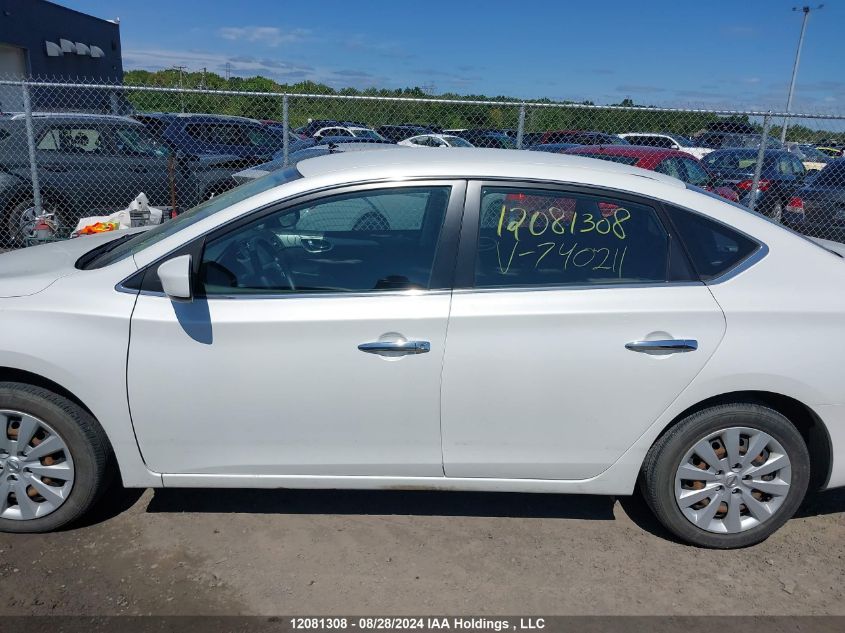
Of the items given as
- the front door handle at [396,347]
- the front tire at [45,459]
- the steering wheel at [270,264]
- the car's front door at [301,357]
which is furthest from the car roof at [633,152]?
the front tire at [45,459]

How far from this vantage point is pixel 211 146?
11.3 metres

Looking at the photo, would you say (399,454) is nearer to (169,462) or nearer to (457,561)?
(457,561)

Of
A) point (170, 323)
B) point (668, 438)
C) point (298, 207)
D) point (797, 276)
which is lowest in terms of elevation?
point (668, 438)

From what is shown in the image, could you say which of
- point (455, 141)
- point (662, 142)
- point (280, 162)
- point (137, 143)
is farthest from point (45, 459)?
point (662, 142)

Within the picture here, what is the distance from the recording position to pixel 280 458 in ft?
9.95

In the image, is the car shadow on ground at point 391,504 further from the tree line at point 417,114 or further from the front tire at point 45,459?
the tree line at point 417,114

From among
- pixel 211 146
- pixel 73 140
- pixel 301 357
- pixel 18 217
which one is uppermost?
pixel 73 140

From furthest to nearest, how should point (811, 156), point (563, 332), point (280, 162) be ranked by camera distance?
point (811, 156), point (280, 162), point (563, 332)

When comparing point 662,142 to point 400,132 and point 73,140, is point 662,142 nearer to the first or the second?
point 400,132

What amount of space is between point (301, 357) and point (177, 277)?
59cm

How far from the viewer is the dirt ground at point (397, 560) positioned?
2.83m

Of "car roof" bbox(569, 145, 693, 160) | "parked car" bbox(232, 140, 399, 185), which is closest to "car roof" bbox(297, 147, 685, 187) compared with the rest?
"parked car" bbox(232, 140, 399, 185)

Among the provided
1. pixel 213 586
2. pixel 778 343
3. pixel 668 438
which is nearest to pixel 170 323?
pixel 213 586

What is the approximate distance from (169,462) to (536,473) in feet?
5.31
